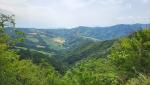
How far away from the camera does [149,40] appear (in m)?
A: 54.2

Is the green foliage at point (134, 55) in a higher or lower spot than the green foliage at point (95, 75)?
higher

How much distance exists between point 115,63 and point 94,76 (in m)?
4.57

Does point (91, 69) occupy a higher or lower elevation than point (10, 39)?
lower

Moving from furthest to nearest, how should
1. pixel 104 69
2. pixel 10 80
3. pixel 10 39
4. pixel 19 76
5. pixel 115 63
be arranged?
pixel 104 69
pixel 115 63
pixel 19 76
pixel 10 80
pixel 10 39

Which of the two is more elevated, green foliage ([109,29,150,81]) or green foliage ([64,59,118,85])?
green foliage ([109,29,150,81])

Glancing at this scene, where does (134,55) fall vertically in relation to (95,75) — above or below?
above

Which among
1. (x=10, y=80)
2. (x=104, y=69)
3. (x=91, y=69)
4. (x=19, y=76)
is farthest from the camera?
(x=91, y=69)

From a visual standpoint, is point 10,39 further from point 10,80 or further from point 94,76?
point 94,76

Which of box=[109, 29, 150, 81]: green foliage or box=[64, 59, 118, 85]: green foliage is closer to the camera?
box=[109, 29, 150, 81]: green foliage

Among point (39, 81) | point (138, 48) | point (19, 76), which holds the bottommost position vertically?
point (39, 81)

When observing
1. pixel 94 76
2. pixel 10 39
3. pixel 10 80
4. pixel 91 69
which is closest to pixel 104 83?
pixel 94 76

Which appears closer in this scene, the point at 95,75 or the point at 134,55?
the point at 134,55

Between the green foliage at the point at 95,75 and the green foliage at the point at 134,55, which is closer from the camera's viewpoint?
the green foliage at the point at 134,55

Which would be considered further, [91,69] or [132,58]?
[91,69]
